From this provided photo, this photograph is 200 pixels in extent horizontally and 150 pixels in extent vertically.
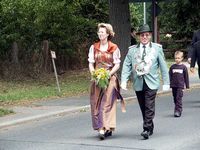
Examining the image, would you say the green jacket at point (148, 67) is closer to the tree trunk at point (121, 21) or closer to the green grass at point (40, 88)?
the green grass at point (40, 88)

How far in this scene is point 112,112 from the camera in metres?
9.70

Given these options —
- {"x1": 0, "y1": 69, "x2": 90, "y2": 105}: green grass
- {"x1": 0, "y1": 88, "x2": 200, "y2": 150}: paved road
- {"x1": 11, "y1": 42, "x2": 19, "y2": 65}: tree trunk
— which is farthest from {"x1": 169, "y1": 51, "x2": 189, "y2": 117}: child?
{"x1": 11, "y1": 42, "x2": 19, "y2": 65}: tree trunk

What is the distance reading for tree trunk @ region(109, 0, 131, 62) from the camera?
19.4 m

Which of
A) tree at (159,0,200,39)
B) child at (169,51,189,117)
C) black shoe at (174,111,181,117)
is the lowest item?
tree at (159,0,200,39)

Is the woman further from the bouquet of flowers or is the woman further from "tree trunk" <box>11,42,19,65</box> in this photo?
"tree trunk" <box>11,42,19,65</box>

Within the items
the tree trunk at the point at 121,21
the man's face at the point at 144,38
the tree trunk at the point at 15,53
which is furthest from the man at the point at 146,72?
the tree trunk at the point at 15,53

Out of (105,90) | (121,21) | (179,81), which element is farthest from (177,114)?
(121,21)

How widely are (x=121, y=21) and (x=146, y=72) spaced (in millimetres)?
10103

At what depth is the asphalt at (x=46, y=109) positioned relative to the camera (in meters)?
12.3

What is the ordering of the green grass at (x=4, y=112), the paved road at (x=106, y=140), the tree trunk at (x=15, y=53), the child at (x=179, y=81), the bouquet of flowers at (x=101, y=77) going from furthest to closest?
the tree trunk at (x=15, y=53), the green grass at (x=4, y=112), the child at (x=179, y=81), the bouquet of flowers at (x=101, y=77), the paved road at (x=106, y=140)

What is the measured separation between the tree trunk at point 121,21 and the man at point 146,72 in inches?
389

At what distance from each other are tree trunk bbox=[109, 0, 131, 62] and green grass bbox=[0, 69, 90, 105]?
183 centimetres

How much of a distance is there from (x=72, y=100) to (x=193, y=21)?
22762 mm

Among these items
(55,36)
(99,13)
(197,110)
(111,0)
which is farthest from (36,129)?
(99,13)
